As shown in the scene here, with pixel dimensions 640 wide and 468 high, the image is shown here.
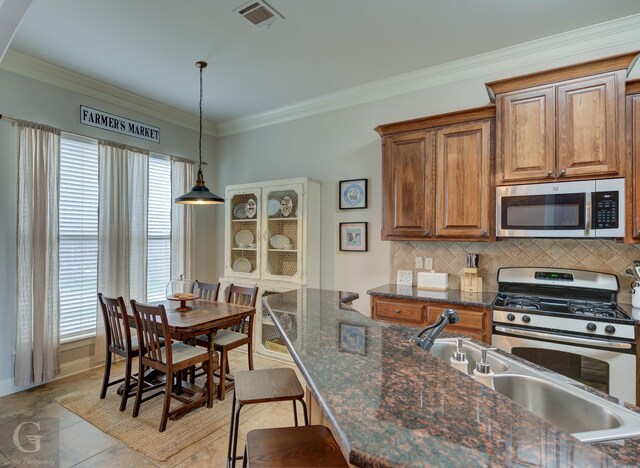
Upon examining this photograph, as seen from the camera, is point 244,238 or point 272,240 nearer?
point 272,240

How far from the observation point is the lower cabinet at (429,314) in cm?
249

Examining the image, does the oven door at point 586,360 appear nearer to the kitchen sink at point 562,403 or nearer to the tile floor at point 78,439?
the kitchen sink at point 562,403

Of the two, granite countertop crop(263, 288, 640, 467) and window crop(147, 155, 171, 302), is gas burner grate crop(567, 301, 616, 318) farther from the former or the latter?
window crop(147, 155, 171, 302)

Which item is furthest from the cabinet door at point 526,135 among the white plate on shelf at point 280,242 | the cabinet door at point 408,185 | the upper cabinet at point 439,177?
the white plate on shelf at point 280,242

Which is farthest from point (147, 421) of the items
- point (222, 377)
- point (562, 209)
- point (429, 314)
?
point (562, 209)

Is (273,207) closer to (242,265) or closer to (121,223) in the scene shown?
(242,265)

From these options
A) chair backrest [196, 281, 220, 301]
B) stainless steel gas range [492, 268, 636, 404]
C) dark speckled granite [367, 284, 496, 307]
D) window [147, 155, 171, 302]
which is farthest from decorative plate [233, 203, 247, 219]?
stainless steel gas range [492, 268, 636, 404]

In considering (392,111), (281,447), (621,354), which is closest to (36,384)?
(281,447)

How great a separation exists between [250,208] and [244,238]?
1.28 ft

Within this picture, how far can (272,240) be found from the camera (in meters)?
4.01

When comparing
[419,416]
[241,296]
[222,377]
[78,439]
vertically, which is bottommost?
[78,439]

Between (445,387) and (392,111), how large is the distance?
3247 millimetres

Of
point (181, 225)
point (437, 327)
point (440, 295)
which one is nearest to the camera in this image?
point (437, 327)

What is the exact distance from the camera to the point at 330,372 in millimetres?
843
